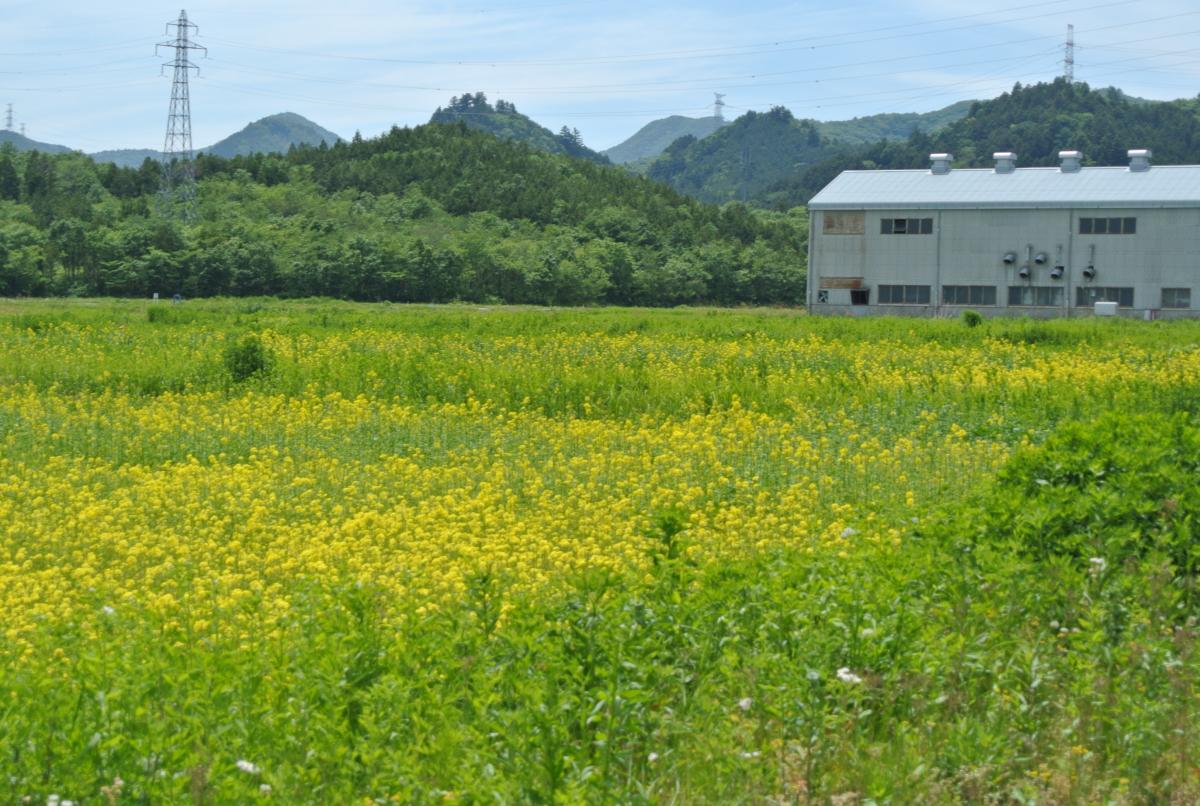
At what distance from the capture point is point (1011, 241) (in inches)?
2014

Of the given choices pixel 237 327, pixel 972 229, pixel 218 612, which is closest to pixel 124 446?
pixel 218 612

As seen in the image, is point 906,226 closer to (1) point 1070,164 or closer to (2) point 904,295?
(2) point 904,295

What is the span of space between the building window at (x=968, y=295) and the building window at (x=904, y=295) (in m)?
0.80

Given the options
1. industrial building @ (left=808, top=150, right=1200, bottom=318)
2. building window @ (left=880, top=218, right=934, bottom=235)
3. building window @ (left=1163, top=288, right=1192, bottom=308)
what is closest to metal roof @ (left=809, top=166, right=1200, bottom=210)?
industrial building @ (left=808, top=150, right=1200, bottom=318)

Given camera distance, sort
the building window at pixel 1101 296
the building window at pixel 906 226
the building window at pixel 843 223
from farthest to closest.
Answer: the building window at pixel 843 223
the building window at pixel 906 226
the building window at pixel 1101 296

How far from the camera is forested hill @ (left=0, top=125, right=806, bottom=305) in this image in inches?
2628

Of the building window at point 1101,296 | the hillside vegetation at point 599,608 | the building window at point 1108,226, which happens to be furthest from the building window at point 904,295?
the hillside vegetation at point 599,608

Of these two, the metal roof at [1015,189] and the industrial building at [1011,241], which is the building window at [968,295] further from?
the metal roof at [1015,189]

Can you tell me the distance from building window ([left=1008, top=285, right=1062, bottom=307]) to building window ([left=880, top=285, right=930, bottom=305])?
3.38 metres

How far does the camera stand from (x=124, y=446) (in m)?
13.7

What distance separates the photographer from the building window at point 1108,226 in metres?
49.3

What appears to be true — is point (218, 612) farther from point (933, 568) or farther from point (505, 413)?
point (505, 413)

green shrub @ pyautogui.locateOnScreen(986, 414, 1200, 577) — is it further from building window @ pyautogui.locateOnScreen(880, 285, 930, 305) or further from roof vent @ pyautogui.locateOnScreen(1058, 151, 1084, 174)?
roof vent @ pyautogui.locateOnScreen(1058, 151, 1084, 174)

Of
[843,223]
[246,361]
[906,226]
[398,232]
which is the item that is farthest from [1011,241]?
[398,232]
